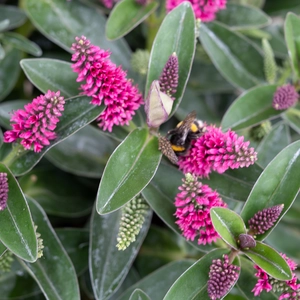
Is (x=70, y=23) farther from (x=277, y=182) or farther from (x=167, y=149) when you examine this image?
(x=277, y=182)

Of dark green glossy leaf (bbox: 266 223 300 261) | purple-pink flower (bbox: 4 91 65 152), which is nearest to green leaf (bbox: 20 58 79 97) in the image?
purple-pink flower (bbox: 4 91 65 152)

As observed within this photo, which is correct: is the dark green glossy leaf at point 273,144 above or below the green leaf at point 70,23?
below

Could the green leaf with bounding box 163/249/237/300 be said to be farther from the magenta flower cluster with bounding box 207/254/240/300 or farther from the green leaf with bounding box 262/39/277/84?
the green leaf with bounding box 262/39/277/84

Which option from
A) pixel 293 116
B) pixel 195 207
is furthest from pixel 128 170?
pixel 293 116

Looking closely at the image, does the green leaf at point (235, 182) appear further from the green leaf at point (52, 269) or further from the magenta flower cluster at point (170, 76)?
the green leaf at point (52, 269)

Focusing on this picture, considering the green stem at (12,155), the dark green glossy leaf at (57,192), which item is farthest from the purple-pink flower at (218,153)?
the dark green glossy leaf at (57,192)

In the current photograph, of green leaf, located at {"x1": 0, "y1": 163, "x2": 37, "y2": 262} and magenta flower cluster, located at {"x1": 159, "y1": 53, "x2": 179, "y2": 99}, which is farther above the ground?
magenta flower cluster, located at {"x1": 159, "y1": 53, "x2": 179, "y2": 99}
